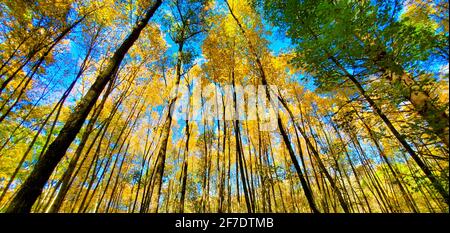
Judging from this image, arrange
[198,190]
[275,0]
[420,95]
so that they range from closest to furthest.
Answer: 1. [420,95]
2. [275,0]
3. [198,190]

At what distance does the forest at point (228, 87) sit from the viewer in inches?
81.0

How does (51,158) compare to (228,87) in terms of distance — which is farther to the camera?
(228,87)

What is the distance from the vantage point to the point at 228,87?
743 centimetres

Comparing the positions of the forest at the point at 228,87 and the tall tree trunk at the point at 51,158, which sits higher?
the forest at the point at 228,87

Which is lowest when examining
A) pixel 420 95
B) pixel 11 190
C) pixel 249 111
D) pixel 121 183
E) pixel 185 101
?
pixel 420 95

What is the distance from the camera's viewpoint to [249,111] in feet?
26.5

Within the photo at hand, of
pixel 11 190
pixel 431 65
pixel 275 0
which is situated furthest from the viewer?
pixel 11 190

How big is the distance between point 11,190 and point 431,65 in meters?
13.3

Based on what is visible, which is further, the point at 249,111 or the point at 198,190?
the point at 198,190

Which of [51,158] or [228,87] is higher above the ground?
[228,87]

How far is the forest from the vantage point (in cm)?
206
